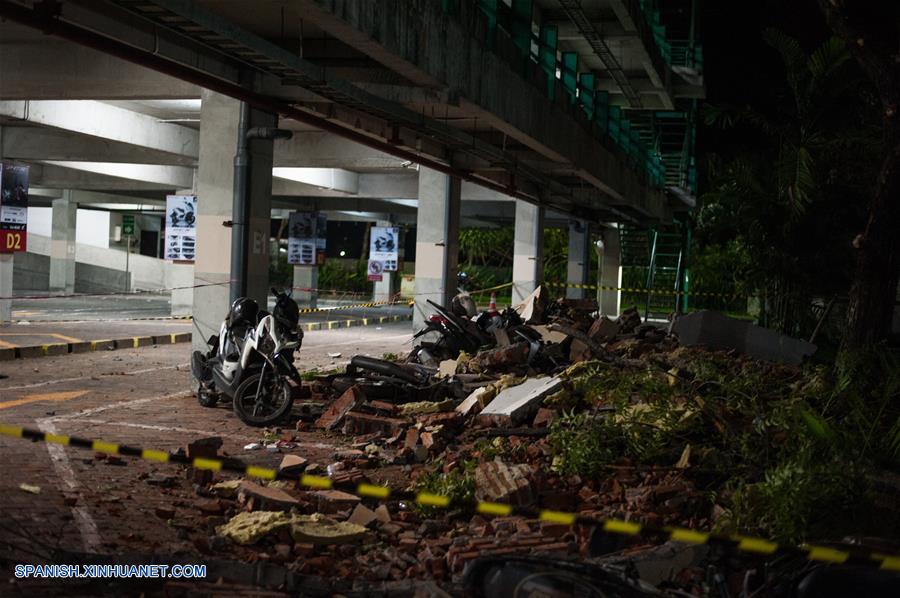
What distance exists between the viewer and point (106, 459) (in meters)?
8.20

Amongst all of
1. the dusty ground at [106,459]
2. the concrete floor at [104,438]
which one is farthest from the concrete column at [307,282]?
the dusty ground at [106,459]

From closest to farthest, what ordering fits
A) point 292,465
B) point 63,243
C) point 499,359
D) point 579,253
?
point 292,465
point 499,359
point 579,253
point 63,243

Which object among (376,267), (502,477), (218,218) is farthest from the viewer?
(376,267)

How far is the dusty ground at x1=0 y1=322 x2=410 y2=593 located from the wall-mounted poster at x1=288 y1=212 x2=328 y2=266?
1688 cm

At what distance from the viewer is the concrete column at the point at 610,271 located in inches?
1606

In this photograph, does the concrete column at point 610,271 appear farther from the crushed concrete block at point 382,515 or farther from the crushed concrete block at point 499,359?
the crushed concrete block at point 382,515

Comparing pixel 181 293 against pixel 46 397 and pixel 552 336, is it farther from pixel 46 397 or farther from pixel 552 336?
pixel 46 397

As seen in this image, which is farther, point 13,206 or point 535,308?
point 13,206

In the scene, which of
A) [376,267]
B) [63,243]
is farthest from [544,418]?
[63,243]

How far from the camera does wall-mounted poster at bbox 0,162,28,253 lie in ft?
65.4

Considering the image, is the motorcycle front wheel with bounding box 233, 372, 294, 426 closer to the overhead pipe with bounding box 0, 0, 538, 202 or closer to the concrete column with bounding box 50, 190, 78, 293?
the overhead pipe with bounding box 0, 0, 538, 202

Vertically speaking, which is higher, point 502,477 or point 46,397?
point 502,477

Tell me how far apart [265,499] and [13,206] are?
15990 millimetres

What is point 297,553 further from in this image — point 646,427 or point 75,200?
point 75,200
